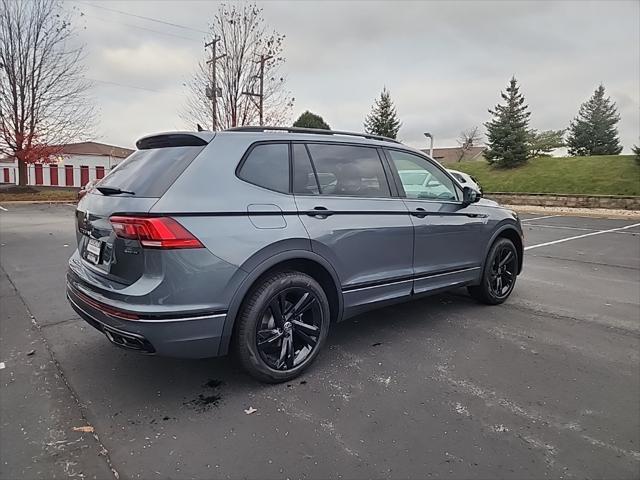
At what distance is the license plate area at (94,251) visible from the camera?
108 inches

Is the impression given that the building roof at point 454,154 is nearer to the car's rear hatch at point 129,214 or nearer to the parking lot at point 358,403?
the parking lot at point 358,403

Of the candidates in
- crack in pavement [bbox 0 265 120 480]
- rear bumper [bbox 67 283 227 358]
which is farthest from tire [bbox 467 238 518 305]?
crack in pavement [bbox 0 265 120 480]

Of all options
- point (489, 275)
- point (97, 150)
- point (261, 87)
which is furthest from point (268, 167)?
point (97, 150)

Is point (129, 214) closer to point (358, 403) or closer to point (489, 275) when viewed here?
point (358, 403)

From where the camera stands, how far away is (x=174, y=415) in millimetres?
2586

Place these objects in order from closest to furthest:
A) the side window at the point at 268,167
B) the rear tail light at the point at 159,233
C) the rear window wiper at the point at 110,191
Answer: the rear tail light at the point at 159,233
the rear window wiper at the point at 110,191
the side window at the point at 268,167

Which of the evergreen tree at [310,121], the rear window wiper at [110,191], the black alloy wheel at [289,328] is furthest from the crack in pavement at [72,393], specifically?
the evergreen tree at [310,121]

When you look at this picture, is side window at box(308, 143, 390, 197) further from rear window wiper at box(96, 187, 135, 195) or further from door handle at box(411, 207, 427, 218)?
rear window wiper at box(96, 187, 135, 195)

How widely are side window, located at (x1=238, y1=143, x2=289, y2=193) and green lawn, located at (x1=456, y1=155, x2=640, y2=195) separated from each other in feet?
77.7

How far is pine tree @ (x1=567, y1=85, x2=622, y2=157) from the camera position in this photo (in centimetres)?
3275

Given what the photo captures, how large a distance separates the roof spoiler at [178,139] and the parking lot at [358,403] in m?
1.63

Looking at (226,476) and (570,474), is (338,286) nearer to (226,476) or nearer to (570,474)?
(226,476)

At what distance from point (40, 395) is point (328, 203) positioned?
231cm

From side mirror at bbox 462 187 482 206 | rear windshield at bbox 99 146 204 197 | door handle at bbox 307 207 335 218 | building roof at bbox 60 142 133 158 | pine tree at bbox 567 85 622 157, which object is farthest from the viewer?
building roof at bbox 60 142 133 158
